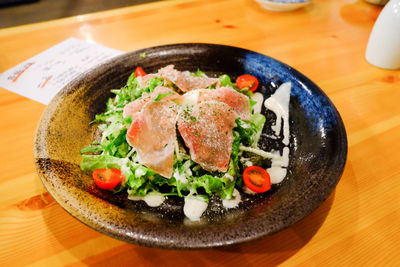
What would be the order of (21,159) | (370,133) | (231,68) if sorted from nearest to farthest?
(21,159)
(370,133)
(231,68)

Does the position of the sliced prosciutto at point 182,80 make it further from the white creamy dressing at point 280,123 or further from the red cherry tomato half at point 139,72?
the white creamy dressing at point 280,123

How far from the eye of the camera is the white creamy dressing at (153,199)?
120 centimetres

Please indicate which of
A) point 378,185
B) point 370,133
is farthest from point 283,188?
point 370,133

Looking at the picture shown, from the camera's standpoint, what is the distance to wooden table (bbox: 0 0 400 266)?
1096 mm

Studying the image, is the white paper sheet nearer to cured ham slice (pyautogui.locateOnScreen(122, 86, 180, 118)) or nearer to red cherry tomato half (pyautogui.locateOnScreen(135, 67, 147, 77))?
red cherry tomato half (pyautogui.locateOnScreen(135, 67, 147, 77))

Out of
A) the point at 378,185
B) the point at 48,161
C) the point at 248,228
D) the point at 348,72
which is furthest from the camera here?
the point at 348,72

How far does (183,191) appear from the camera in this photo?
1273mm

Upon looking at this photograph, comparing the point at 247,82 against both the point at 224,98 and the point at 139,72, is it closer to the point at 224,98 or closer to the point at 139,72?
the point at 224,98

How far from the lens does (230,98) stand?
147cm

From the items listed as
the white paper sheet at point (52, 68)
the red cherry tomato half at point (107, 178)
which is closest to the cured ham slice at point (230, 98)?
the red cherry tomato half at point (107, 178)

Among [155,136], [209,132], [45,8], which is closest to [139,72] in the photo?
[155,136]

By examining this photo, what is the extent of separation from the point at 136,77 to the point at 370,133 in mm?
1448

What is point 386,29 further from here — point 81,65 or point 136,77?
point 81,65

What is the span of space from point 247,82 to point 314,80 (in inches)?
23.6
